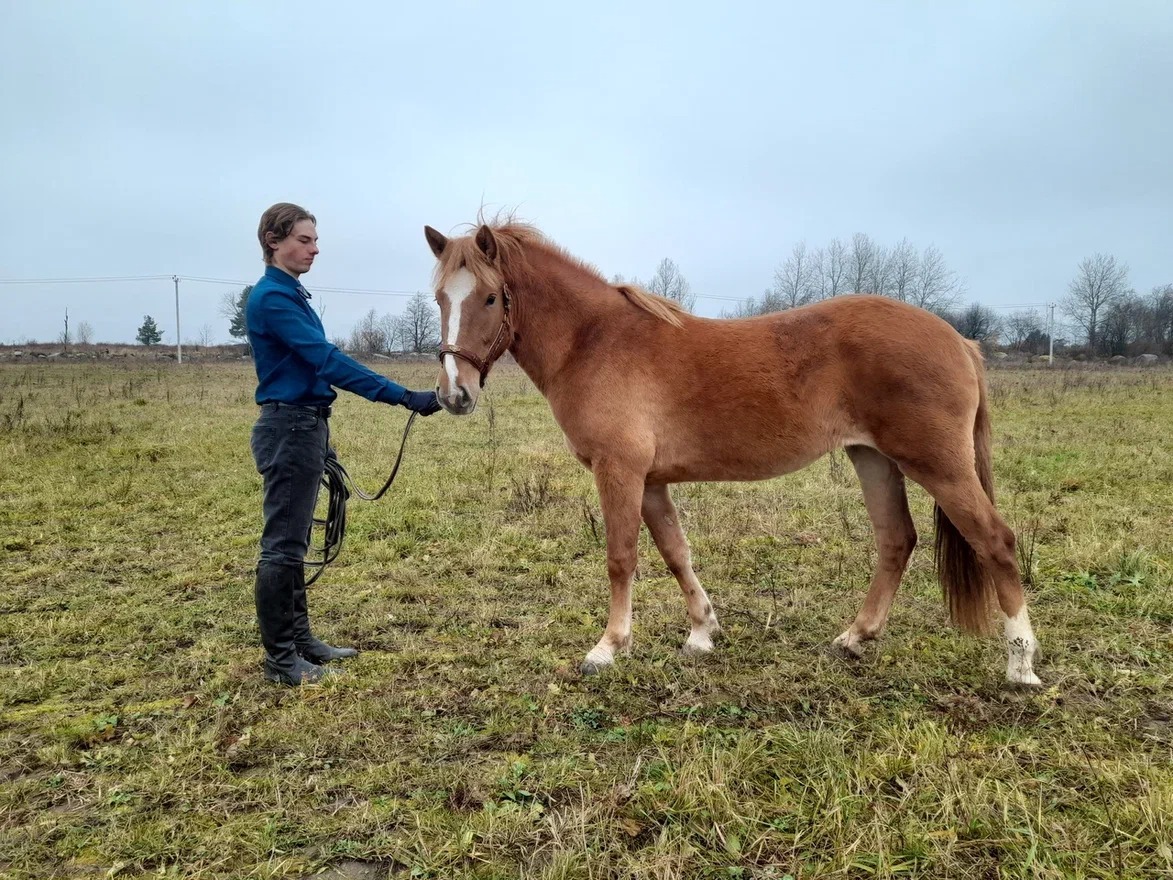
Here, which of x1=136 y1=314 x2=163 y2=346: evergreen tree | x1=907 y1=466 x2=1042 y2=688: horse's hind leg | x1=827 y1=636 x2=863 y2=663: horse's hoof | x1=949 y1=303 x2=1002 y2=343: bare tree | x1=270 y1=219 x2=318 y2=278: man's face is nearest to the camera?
x1=907 y1=466 x2=1042 y2=688: horse's hind leg

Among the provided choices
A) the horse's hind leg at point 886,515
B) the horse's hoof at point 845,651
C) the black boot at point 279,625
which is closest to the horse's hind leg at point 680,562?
the horse's hoof at point 845,651

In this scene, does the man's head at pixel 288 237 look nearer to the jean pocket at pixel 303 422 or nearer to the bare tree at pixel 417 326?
the jean pocket at pixel 303 422

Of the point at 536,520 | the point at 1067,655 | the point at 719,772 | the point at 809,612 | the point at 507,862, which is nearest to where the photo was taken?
the point at 507,862

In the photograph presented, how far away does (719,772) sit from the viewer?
102 inches

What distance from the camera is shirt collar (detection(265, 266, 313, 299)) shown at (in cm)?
376

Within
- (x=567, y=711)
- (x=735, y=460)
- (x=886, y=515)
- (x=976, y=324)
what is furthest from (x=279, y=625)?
(x=976, y=324)

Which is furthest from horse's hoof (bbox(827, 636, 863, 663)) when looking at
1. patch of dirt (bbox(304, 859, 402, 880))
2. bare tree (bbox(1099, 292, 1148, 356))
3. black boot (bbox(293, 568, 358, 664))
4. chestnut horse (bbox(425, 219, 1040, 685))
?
bare tree (bbox(1099, 292, 1148, 356))

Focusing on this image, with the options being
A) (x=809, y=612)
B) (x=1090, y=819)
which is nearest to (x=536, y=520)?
(x=809, y=612)

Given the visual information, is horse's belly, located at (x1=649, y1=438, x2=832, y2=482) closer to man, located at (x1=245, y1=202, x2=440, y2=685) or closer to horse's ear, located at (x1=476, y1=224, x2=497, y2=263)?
man, located at (x1=245, y1=202, x2=440, y2=685)

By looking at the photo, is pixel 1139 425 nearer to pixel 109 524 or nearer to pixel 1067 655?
pixel 1067 655

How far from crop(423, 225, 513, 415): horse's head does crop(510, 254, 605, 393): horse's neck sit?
0.68ft

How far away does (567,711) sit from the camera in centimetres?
343

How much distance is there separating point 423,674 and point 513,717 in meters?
0.77

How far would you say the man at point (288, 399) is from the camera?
3.68 meters
